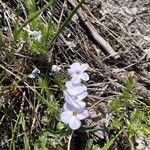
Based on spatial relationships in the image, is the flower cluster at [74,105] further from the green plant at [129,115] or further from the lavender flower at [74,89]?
the green plant at [129,115]

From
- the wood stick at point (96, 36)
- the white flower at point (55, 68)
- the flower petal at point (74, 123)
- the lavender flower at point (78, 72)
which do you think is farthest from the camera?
the wood stick at point (96, 36)

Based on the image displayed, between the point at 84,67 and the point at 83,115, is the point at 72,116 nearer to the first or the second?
the point at 83,115

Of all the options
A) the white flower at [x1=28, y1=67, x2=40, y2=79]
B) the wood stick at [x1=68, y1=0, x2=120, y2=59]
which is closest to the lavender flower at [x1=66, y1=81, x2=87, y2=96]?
the white flower at [x1=28, y1=67, x2=40, y2=79]

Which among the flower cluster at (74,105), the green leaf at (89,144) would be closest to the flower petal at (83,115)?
the flower cluster at (74,105)

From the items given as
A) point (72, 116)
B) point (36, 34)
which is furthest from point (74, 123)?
point (36, 34)

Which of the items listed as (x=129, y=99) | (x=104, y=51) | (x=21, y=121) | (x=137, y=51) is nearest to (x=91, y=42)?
(x=104, y=51)

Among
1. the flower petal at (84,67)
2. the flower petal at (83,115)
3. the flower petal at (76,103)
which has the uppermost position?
the flower petal at (84,67)
